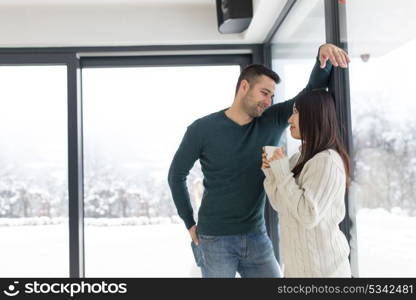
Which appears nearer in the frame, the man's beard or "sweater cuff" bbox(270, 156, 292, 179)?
"sweater cuff" bbox(270, 156, 292, 179)

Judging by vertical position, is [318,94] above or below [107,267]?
above

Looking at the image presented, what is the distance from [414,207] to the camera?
54.7 inches

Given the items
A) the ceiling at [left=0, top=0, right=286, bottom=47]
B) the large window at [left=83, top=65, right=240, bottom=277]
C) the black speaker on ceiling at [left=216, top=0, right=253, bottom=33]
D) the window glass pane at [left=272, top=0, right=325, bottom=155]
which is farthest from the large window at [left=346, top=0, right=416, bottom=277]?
the large window at [left=83, top=65, right=240, bottom=277]

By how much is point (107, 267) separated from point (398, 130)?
2.48 m

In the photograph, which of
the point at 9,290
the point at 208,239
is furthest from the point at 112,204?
the point at 9,290

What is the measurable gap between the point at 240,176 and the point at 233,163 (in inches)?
2.6

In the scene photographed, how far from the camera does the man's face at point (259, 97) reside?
219 centimetres

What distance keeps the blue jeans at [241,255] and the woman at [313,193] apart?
47 centimetres

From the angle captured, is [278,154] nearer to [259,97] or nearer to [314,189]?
[314,189]

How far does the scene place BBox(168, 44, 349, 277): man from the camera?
219cm

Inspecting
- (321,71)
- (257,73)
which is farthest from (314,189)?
(257,73)

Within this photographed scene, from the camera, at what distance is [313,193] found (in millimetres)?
1509

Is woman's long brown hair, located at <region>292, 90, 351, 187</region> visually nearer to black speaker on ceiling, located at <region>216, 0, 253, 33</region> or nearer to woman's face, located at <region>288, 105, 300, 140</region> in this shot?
woman's face, located at <region>288, 105, 300, 140</region>

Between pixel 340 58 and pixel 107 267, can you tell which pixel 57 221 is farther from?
pixel 340 58
